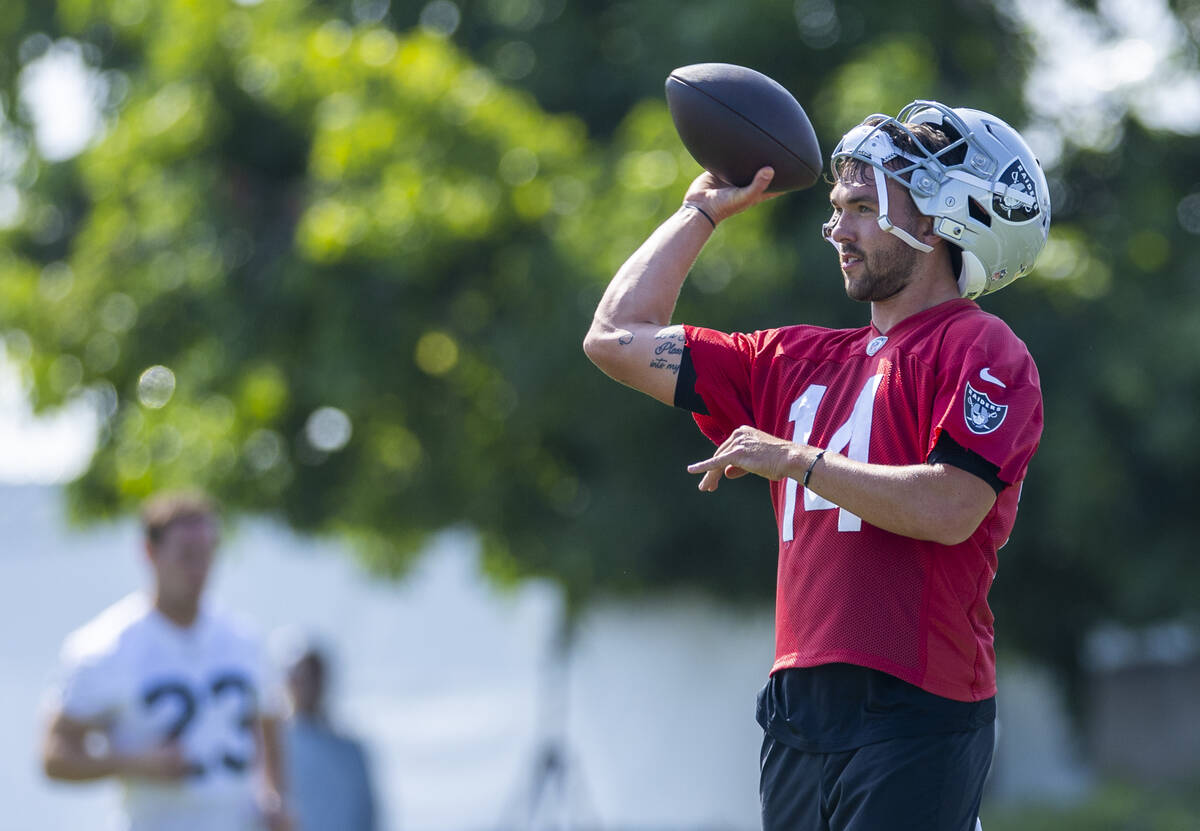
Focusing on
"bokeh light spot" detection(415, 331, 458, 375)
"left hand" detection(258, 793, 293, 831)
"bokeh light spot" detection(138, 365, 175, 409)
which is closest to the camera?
"left hand" detection(258, 793, 293, 831)

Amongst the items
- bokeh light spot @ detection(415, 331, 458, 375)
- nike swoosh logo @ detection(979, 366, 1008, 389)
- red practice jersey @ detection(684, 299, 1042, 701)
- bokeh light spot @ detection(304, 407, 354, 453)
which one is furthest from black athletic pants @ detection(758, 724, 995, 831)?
bokeh light spot @ detection(304, 407, 354, 453)

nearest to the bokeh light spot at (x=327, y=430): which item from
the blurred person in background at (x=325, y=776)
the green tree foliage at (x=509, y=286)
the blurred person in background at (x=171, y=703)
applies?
the green tree foliage at (x=509, y=286)

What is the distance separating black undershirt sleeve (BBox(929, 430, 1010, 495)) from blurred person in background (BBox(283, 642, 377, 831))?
6158 millimetres

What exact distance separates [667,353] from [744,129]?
60 centimetres

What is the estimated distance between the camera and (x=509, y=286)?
10180mm

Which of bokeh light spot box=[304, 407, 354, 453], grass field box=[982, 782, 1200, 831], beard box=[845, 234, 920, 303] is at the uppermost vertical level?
beard box=[845, 234, 920, 303]

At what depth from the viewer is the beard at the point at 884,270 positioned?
3.20m

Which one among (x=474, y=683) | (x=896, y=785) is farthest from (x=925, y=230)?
(x=474, y=683)

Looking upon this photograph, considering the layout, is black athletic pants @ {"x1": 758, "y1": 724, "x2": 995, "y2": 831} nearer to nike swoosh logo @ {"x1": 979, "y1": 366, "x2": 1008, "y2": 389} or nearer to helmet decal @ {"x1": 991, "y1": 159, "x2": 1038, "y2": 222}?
nike swoosh logo @ {"x1": 979, "y1": 366, "x2": 1008, "y2": 389}

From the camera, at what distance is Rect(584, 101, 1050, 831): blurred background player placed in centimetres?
292

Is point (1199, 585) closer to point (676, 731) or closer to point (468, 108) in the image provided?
point (676, 731)

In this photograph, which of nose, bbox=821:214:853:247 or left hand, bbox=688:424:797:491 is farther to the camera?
nose, bbox=821:214:853:247

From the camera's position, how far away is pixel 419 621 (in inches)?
587

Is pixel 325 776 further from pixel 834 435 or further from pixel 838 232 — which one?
pixel 838 232
